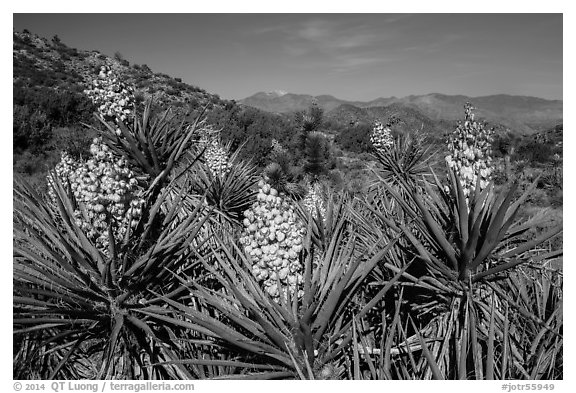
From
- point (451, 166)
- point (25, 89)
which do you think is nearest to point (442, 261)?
point (451, 166)

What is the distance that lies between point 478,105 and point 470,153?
89.0 ft

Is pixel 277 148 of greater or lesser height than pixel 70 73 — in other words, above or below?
below

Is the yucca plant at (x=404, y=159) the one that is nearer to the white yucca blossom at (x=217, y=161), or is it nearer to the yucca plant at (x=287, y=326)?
the white yucca blossom at (x=217, y=161)

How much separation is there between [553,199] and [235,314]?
15405mm

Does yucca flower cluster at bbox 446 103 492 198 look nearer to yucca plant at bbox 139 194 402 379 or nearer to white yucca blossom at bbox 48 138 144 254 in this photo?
yucca plant at bbox 139 194 402 379

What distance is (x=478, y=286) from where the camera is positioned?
2348 mm

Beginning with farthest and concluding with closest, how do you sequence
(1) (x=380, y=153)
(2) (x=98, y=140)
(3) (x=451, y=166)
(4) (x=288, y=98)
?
(4) (x=288, y=98), (1) (x=380, y=153), (2) (x=98, y=140), (3) (x=451, y=166)

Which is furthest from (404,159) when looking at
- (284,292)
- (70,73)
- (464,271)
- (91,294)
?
(70,73)

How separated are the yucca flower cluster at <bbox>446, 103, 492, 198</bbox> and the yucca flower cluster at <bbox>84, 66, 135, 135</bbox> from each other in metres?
3.27

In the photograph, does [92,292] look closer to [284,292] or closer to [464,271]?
[284,292]

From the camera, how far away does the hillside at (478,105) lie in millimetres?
28559

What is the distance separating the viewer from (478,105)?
26.2 metres

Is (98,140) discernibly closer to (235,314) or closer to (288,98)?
(235,314)

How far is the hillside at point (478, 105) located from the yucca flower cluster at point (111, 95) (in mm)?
21250
